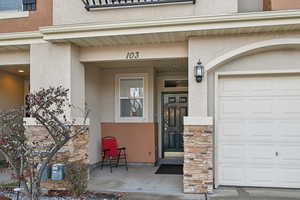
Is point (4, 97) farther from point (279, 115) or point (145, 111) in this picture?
point (279, 115)

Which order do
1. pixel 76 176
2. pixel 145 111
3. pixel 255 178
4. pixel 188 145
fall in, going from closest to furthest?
pixel 76 176 < pixel 188 145 < pixel 255 178 < pixel 145 111

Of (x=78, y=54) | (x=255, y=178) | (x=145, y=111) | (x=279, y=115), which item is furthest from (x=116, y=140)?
(x=279, y=115)

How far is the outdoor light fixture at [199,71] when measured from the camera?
5387mm

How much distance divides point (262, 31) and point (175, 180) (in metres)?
3.99

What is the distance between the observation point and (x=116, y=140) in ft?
27.2

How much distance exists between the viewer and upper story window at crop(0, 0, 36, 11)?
6.91 meters

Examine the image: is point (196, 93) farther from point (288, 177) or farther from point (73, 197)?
point (73, 197)

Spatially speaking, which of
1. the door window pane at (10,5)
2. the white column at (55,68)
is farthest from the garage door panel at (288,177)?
the door window pane at (10,5)

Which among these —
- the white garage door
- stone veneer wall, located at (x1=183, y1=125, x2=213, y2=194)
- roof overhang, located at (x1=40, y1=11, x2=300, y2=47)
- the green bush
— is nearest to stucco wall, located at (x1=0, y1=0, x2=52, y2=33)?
roof overhang, located at (x1=40, y1=11, x2=300, y2=47)

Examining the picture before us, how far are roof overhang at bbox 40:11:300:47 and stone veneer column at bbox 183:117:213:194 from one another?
73.0 inches

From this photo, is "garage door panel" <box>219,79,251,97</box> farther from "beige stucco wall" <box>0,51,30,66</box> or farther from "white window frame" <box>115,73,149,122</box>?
"beige stucco wall" <box>0,51,30,66</box>

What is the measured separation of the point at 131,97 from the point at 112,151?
5.95 ft

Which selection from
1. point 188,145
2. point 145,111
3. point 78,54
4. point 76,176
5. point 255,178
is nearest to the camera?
point 76,176

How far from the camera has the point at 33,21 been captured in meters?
6.75
